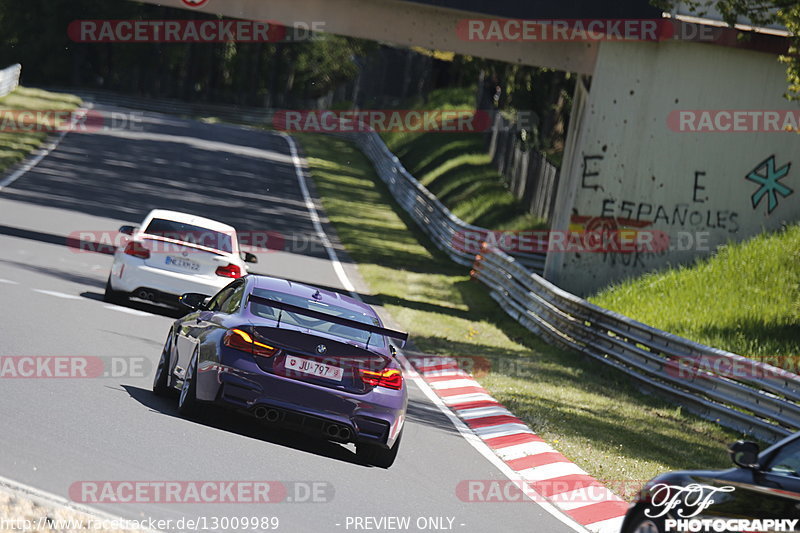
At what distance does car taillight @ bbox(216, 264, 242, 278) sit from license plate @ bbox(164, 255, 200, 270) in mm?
302

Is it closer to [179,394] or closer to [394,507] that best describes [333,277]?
[179,394]

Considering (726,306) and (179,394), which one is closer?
(179,394)

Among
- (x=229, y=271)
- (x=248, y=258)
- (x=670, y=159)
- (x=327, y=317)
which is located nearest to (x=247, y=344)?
(x=327, y=317)

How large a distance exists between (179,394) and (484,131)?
3802 cm

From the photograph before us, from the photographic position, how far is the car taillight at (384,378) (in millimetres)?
9938

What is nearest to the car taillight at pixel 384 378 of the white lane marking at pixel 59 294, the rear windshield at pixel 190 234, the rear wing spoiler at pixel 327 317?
the rear wing spoiler at pixel 327 317

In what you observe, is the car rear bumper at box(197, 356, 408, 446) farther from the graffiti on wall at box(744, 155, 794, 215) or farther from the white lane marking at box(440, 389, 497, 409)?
the graffiti on wall at box(744, 155, 794, 215)

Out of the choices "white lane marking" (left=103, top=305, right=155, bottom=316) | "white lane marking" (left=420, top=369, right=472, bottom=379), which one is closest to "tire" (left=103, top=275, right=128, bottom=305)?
"white lane marking" (left=103, top=305, right=155, bottom=316)

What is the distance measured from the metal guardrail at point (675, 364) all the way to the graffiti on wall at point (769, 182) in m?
4.61

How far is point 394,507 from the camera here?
29.4ft

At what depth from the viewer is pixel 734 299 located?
68.4 feet

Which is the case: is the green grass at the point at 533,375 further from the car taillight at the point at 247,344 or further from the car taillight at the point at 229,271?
the car taillight at the point at 247,344

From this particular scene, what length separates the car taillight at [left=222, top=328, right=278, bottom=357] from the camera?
9.80 metres

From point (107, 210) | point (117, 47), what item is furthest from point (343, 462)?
point (117, 47)
